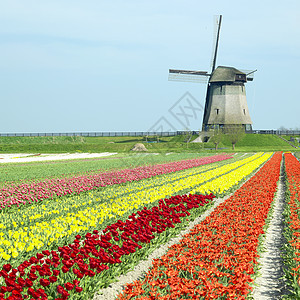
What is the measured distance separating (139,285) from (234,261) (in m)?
2.01

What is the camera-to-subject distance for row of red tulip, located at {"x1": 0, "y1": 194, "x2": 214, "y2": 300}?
16.8 feet

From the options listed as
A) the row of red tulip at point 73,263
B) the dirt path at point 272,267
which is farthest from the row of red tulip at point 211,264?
the row of red tulip at point 73,263

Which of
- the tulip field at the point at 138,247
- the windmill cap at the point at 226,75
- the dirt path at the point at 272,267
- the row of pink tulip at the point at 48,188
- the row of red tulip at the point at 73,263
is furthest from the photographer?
the windmill cap at the point at 226,75

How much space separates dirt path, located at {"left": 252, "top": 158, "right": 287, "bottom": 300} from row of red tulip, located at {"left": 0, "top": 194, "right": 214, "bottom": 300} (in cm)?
228

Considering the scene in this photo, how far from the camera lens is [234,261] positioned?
21.9 feet

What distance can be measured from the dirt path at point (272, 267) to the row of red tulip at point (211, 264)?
0.27 meters

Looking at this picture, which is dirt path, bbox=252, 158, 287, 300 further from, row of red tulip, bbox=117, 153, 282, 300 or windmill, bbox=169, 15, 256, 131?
windmill, bbox=169, 15, 256, 131

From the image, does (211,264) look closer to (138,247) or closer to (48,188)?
(138,247)

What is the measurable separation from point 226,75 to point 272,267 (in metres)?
64.1

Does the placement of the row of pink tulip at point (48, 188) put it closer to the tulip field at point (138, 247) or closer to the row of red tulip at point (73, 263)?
the tulip field at point (138, 247)

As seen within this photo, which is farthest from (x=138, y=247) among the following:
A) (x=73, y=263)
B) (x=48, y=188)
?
(x=48, y=188)

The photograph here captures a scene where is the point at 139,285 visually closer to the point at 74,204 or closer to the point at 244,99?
the point at 74,204

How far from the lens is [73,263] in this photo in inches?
232

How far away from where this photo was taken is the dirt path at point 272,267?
251 inches
